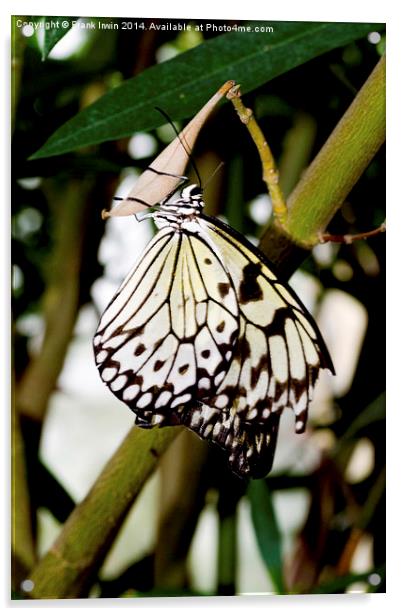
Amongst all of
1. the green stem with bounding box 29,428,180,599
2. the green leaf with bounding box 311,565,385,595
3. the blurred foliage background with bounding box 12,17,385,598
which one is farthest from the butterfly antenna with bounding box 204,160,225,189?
the green leaf with bounding box 311,565,385,595

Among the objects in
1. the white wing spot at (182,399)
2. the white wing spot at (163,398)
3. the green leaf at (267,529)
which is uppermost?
the white wing spot at (163,398)

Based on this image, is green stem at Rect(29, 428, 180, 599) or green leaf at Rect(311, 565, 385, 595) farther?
green leaf at Rect(311, 565, 385, 595)

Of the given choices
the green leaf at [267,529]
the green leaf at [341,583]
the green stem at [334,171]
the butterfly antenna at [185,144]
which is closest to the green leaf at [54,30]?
the butterfly antenna at [185,144]

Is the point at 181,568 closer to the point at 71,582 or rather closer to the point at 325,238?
the point at 71,582

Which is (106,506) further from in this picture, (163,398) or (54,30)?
(54,30)

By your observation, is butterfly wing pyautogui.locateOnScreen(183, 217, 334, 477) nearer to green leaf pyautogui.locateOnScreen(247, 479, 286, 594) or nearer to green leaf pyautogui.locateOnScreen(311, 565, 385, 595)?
green leaf pyautogui.locateOnScreen(247, 479, 286, 594)

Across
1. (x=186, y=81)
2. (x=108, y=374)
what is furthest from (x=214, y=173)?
(x=108, y=374)

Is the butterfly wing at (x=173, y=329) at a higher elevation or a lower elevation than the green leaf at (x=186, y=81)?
lower

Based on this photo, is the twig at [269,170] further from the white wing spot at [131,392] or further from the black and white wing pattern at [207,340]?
the white wing spot at [131,392]
